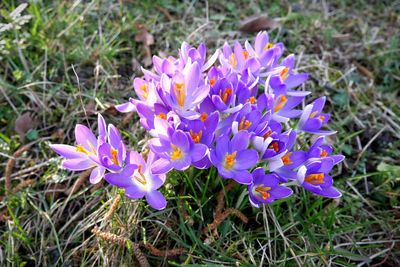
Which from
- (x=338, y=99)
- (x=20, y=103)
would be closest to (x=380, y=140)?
Answer: (x=338, y=99)

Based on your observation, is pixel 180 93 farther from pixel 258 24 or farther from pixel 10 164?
pixel 258 24

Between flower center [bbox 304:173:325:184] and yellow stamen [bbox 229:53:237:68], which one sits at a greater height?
yellow stamen [bbox 229:53:237:68]

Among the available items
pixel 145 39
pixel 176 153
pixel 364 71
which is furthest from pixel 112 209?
pixel 364 71

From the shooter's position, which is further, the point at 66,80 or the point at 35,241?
the point at 66,80

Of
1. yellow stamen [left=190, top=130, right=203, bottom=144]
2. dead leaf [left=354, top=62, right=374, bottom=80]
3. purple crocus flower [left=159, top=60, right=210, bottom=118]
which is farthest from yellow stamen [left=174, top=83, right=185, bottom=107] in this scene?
dead leaf [left=354, top=62, right=374, bottom=80]

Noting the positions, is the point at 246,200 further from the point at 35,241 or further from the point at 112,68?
the point at 112,68

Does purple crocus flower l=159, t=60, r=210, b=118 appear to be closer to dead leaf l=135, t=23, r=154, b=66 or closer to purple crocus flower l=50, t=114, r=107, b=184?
purple crocus flower l=50, t=114, r=107, b=184
